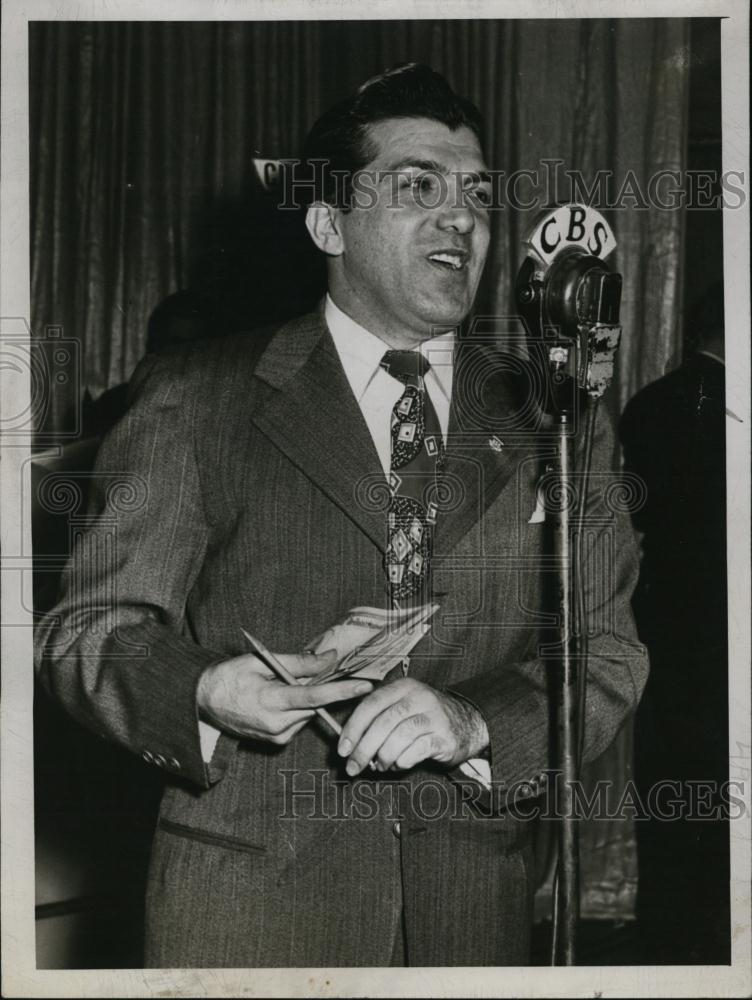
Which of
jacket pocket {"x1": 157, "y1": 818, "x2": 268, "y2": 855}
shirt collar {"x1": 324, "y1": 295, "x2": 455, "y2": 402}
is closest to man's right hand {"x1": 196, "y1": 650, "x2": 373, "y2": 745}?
jacket pocket {"x1": 157, "y1": 818, "x2": 268, "y2": 855}

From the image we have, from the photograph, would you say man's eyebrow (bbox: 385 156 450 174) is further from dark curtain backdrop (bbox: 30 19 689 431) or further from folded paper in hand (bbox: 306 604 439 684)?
folded paper in hand (bbox: 306 604 439 684)

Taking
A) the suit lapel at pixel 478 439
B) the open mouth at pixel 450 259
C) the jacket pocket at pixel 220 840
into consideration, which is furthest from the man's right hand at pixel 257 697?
the open mouth at pixel 450 259

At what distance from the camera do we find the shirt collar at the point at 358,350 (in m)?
1.84

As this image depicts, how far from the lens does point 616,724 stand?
1.92m

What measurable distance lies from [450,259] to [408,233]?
3.4 inches

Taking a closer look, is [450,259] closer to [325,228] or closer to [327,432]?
[325,228]

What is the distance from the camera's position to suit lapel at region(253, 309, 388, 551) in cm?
179

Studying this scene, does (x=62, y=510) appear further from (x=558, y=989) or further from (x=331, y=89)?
(x=558, y=989)

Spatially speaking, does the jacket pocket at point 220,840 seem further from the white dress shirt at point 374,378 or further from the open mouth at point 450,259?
the open mouth at point 450,259

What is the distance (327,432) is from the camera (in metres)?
1.80

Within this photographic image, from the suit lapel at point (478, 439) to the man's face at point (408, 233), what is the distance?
107mm

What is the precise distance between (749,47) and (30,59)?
1.29m

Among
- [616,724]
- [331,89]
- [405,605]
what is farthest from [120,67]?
[616,724]

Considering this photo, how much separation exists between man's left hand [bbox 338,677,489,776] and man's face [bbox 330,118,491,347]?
59 cm
